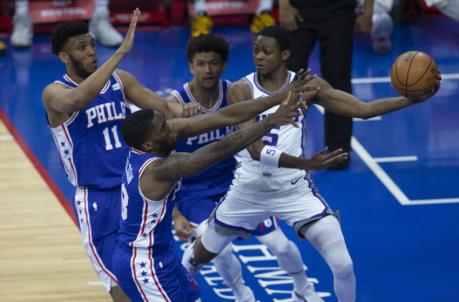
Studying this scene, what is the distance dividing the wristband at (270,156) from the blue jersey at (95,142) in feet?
2.86

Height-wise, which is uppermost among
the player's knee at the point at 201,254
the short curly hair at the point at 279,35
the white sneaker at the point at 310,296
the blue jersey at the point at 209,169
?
the short curly hair at the point at 279,35

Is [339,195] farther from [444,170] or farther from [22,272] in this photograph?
[22,272]

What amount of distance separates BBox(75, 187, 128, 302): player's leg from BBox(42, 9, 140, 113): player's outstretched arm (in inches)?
23.7

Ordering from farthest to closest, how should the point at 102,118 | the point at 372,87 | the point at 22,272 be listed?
the point at 372,87, the point at 22,272, the point at 102,118

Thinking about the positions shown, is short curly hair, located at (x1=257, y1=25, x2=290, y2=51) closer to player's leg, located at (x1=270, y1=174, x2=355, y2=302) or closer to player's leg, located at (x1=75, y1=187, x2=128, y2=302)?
player's leg, located at (x1=270, y1=174, x2=355, y2=302)

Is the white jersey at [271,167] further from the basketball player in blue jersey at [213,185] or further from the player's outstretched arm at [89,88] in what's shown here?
the player's outstretched arm at [89,88]

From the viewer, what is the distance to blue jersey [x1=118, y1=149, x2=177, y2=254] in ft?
20.4

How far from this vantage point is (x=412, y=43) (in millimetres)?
14234

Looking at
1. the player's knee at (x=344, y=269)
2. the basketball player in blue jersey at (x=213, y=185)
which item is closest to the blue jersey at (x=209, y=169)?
the basketball player in blue jersey at (x=213, y=185)

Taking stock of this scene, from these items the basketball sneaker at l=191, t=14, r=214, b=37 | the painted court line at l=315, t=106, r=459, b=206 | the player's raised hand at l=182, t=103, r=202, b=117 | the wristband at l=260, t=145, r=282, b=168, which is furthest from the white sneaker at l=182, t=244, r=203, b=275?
the basketball sneaker at l=191, t=14, r=214, b=37

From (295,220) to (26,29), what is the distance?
26.4ft

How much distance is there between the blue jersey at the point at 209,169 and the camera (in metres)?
7.57

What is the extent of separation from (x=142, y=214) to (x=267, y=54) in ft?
5.37

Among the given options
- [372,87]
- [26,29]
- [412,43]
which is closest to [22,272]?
[372,87]
